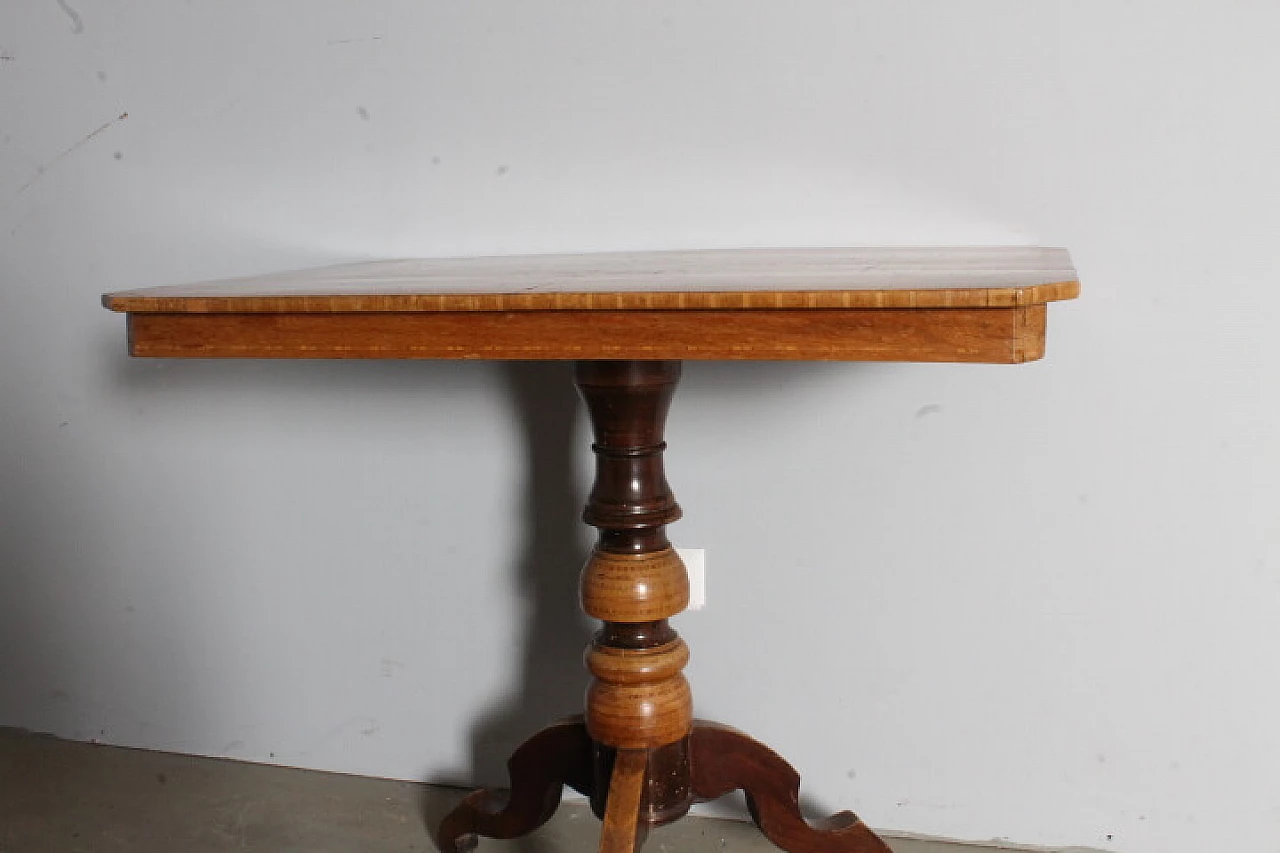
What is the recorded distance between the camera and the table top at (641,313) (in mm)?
938

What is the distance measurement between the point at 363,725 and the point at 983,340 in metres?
1.19

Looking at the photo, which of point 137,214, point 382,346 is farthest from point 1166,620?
point 137,214

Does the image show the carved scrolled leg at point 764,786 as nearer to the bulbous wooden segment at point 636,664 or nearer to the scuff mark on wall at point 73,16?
the bulbous wooden segment at point 636,664

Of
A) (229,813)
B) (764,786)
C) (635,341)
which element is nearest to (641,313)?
(635,341)

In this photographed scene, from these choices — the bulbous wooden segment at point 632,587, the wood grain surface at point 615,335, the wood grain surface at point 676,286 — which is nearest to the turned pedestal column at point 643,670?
the bulbous wooden segment at point 632,587

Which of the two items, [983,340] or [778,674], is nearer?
[983,340]

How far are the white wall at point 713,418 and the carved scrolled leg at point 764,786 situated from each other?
175mm

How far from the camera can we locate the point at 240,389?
1786 millimetres

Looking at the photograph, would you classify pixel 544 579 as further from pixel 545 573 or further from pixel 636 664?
pixel 636 664

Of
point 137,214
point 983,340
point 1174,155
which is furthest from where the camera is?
point 137,214

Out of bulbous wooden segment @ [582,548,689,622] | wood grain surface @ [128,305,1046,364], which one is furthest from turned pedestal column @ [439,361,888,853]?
wood grain surface @ [128,305,1046,364]

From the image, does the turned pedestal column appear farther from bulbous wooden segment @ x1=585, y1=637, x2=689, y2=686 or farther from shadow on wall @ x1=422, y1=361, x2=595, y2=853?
shadow on wall @ x1=422, y1=361, x2=595, y2=853

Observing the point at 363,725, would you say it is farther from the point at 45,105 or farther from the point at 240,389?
the point at 45,105

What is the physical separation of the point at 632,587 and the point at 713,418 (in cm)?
32
